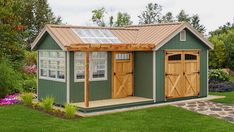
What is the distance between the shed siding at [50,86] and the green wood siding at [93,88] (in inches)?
15.8

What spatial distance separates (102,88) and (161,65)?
9.07ft

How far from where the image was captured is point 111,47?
16609 mm

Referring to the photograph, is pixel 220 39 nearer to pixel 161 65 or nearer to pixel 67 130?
pixel 161 65

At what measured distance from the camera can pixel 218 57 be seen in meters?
34.2

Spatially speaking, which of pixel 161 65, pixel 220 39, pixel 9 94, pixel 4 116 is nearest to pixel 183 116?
pixel 161 65

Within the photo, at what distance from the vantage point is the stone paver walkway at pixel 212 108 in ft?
50.8

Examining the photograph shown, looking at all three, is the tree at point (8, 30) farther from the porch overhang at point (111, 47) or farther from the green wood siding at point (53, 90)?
the porch overhang at point (111, 47)

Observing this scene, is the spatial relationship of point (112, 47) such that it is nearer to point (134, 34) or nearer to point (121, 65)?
point (121, 65)

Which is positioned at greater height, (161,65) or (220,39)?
(220,39)

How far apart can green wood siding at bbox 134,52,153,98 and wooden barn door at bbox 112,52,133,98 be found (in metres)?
0.23

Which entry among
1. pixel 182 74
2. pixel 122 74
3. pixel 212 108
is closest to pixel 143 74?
pixel 122 74

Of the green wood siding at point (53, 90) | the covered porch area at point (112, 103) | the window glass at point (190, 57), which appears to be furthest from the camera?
the window glass at point (190, 57)

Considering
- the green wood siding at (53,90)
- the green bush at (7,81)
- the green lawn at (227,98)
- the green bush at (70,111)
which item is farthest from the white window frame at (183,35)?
the green bush at (7,81)

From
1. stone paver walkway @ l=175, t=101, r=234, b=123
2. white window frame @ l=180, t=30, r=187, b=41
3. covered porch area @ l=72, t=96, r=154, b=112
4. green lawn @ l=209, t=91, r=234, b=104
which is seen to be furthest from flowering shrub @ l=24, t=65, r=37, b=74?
stone paver walkway @ l=175, t=101, r=234, b=123
